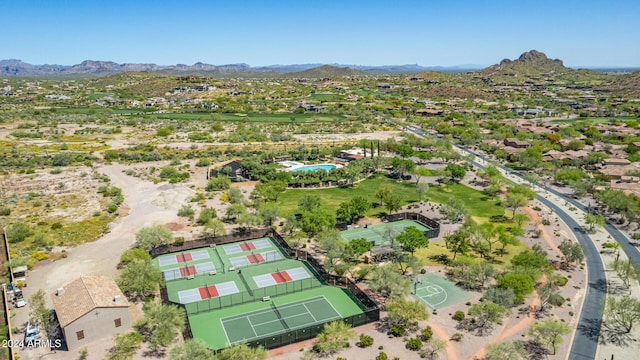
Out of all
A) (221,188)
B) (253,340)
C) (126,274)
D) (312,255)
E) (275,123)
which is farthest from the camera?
(275,123)

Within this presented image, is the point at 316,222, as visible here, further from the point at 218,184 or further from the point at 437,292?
the point at 218,184

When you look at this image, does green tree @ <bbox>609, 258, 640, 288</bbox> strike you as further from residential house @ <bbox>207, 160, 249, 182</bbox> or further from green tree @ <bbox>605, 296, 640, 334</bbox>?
residential house @ <bbox>207, 160, 249, 182</bbox>

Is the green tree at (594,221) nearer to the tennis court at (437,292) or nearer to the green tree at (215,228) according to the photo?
the tennis court at (437,292)

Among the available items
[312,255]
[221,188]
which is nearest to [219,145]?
[221,188]

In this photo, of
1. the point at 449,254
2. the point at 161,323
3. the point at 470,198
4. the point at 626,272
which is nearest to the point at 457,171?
the point at 470,198

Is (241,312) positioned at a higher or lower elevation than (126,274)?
lower

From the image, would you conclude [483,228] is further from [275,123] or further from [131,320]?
[275,123]

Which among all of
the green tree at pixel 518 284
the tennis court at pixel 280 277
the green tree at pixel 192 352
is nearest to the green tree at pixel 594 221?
the green tree at pixel 518 284
